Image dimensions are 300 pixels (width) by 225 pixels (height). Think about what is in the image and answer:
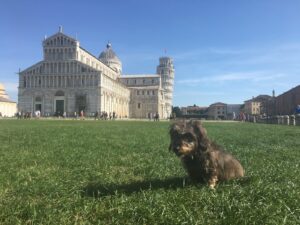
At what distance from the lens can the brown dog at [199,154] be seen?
404 centimetres

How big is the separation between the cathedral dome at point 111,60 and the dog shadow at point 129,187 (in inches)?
5021

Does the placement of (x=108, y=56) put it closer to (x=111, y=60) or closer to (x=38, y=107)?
(x=111, y=60)

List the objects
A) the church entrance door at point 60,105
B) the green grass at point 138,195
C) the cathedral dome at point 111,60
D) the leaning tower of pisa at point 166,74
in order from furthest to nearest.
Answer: the leaning tower of pisa at point 166,74, the cathedral dome at point 111,60, the church entrance door at point 60,105, the green grass at point 138,195

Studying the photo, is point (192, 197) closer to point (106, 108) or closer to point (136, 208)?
point (136, 208)

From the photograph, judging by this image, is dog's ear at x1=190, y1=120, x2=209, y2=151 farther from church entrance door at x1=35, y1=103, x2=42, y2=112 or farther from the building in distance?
the building in distance

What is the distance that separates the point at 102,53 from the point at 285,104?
2954 inches

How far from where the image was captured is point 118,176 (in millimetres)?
5840

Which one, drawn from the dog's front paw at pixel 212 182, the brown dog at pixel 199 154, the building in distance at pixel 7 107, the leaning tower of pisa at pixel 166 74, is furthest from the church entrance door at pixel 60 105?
the dog's front paw at pixel 212 182

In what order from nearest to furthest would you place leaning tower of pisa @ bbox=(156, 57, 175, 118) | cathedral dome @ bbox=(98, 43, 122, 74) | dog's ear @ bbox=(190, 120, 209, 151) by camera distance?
1. dog's ear @ bbox=(190, 120, 209, 151)
2. cathedral dome @ bbox=(98, 43, 122, 74)
3. leaning tower of pisa @ bbox=(156, 57, 175, 118)

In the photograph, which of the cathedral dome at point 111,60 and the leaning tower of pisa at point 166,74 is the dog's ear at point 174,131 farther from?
the leaning tower of pisa at point 166,74

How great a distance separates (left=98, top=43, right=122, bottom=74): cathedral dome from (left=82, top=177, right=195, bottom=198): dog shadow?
5021 inches

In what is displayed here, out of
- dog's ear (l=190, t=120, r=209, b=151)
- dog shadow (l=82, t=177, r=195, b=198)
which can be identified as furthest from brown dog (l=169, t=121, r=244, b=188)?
dog shadow (l=82, t=177, r=195, b=198)

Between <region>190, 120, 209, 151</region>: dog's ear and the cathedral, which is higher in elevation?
the cathedral

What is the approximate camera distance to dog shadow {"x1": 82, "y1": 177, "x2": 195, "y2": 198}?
4410 mm
